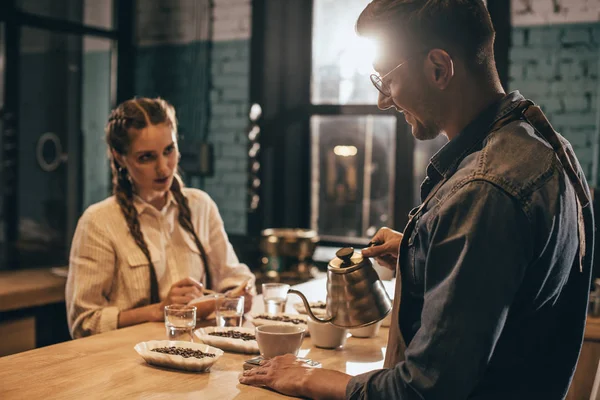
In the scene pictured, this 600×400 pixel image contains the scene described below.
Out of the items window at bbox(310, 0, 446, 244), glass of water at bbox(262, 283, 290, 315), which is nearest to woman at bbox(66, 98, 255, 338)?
glass of water at bbox(262, 283, 290, 315)

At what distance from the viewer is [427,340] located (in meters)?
1.12

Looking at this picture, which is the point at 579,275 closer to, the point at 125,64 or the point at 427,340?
the point at 427,340

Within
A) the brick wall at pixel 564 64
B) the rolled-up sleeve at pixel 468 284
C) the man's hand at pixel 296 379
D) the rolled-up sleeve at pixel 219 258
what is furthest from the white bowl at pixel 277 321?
the brick wall at pixel 564 64

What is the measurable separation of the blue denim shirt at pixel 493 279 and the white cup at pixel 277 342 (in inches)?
15.5

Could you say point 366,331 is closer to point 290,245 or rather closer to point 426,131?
point 426,131

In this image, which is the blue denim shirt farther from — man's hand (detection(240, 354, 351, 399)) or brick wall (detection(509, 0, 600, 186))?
brick wall (detection(509, 0, 600, 186))

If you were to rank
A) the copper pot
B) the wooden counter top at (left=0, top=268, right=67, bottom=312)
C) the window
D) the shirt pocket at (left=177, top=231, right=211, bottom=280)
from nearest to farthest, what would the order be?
1. the shirt pocket at (left=177, top=231, right=211, bottom=280)
2. the wooden counter top at (left=0, top=268, right=67, bottom=312)
3. the copper pot
4. the window

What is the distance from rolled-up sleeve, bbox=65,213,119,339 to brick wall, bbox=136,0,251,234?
2071mm

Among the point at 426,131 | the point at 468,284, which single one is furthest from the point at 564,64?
the point at 468,284

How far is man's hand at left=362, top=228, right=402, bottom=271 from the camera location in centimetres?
162

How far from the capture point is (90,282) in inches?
88.7

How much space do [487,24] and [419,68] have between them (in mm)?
154

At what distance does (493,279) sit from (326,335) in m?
0.85

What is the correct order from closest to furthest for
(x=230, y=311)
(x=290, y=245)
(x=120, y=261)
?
1. (x=230, y=311)
2. (x=120, y=261)
3. (x=290, y=245)
